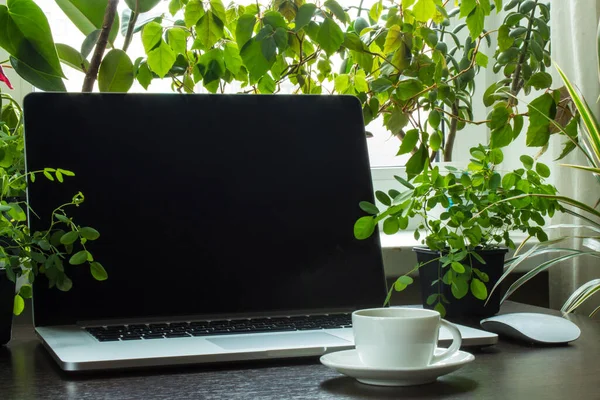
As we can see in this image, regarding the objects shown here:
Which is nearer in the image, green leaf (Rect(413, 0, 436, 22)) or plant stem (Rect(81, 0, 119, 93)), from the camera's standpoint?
plant stem (Rect(81, 0, 119, 93))

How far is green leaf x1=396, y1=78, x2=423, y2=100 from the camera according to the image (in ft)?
3.53

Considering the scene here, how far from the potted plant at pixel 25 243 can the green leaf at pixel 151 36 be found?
0.23 m

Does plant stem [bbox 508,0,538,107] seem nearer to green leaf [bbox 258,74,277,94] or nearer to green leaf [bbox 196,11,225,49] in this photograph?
green leaf [bbox 258,74,277,94]

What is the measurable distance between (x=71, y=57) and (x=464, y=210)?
0.61 metres

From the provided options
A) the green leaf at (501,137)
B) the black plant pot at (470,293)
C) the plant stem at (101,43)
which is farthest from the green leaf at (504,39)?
the plant stem at (101,43)

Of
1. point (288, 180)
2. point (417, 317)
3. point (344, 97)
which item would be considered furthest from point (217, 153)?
point (417, 317)

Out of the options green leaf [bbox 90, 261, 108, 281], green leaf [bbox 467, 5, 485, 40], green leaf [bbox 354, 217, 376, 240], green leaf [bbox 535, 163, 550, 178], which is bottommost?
green leaf [bbox 90, 261, 108, 281]

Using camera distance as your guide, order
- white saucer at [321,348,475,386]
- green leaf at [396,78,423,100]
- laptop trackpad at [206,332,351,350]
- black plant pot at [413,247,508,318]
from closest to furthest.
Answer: white saucer at [321,348,475,386] < laptop trackpad at [206,332,351,350] < black plant pot at [413,247,508,318] < green leaf at [396,78,423,100]

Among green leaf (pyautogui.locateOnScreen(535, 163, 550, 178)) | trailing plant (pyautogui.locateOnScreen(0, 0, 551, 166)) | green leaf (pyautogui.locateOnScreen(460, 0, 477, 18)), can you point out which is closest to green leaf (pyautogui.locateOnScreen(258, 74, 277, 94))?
trailing plant (pyautogui.locateOnScreen(0, 0, 551, 166))

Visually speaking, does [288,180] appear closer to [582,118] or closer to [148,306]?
[148,306]

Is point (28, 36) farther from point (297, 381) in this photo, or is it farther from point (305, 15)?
point (297, 381)

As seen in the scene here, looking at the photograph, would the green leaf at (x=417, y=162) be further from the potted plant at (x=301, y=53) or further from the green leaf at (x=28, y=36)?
the green leaf at (x=28, y=36)

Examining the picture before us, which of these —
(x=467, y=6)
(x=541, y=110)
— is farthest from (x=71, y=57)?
(x=541, y=110)

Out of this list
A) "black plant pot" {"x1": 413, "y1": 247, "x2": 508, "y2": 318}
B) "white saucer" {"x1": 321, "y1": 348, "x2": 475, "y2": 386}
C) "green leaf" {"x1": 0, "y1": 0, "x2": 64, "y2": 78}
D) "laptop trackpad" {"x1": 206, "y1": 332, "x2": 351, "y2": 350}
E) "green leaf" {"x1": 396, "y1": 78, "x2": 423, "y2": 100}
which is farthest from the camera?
"green leaf" {"x1": 396, "y1": 78, "x2": 423, "y2": 100}
